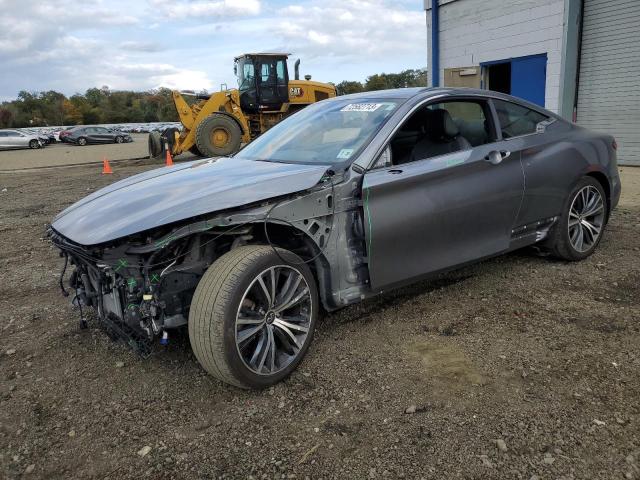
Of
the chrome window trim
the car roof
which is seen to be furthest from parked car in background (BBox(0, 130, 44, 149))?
the chrome window trim

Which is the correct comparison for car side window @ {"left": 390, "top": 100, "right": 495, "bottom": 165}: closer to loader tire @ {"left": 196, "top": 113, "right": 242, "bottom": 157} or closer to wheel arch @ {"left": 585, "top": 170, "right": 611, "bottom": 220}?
wheel arch @ {"left": 585, "top": 170, "right": 611, "bottom": 220}

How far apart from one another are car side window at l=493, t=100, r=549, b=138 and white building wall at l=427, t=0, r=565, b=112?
7220 mm

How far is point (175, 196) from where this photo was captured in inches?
113

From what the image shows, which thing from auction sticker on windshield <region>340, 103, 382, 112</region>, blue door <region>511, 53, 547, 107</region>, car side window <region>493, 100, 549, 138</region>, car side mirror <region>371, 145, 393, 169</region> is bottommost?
car side mirror <region>371, 145, 393, 169</region>

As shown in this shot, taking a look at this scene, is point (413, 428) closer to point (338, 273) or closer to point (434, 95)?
point (338, 273)

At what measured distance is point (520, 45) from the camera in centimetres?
1120

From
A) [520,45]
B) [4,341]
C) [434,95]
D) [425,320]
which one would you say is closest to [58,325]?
[4,341]

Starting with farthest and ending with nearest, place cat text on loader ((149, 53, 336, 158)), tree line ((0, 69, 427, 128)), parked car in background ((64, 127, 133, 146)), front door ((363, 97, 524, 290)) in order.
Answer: tree line ((0, 69, 427, 128)) → parked car in background ((64, 127, 133, 146)) → cat text on loader ((149, 53, 336, 158)) → front door ((363, 97, 524, 290))

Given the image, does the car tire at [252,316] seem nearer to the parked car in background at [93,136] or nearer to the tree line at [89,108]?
the parked car in background at [93,136]

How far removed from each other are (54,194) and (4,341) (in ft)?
26.4

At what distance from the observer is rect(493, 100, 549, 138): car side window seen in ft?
13.4

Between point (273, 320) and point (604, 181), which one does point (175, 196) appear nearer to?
point (273, 320)

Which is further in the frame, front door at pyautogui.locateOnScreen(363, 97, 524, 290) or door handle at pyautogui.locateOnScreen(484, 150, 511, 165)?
door handle at pyautogui.locateOnScreen(484, 150, 511, 165)

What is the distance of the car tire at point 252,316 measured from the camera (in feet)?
8.70
